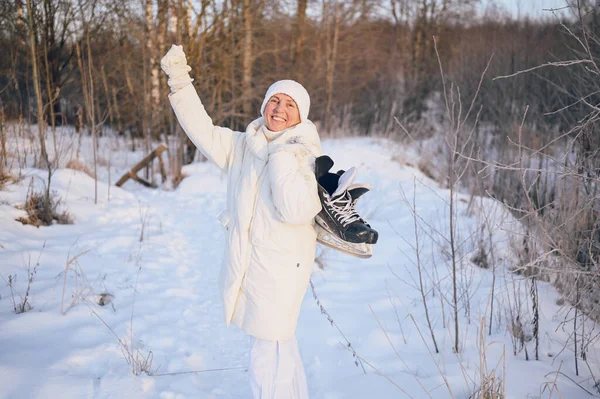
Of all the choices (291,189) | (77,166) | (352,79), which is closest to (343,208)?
(291,189)

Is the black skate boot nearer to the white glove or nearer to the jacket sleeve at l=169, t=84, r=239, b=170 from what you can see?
the jacket sleeve at l=169, t=84, r=239, b=170

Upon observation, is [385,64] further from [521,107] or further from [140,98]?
[140,98]

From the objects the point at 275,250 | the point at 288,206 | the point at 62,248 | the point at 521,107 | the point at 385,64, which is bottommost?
the point at 62,248

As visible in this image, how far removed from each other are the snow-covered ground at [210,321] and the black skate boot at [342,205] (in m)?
0.61

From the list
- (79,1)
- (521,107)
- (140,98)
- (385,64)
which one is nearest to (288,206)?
(79,1)

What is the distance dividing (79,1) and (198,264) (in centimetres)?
509

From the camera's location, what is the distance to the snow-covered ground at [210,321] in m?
2.25

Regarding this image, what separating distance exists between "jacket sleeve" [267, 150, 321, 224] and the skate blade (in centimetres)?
22

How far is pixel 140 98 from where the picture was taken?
10.0 meters

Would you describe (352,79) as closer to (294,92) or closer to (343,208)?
(294,92)

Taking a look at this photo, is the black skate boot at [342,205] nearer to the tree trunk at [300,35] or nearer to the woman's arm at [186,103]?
the woman's arm at [186,103]

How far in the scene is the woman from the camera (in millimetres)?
1852

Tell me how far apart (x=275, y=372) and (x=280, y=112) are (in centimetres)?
116

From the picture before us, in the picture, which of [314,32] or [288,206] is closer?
[288,206]
